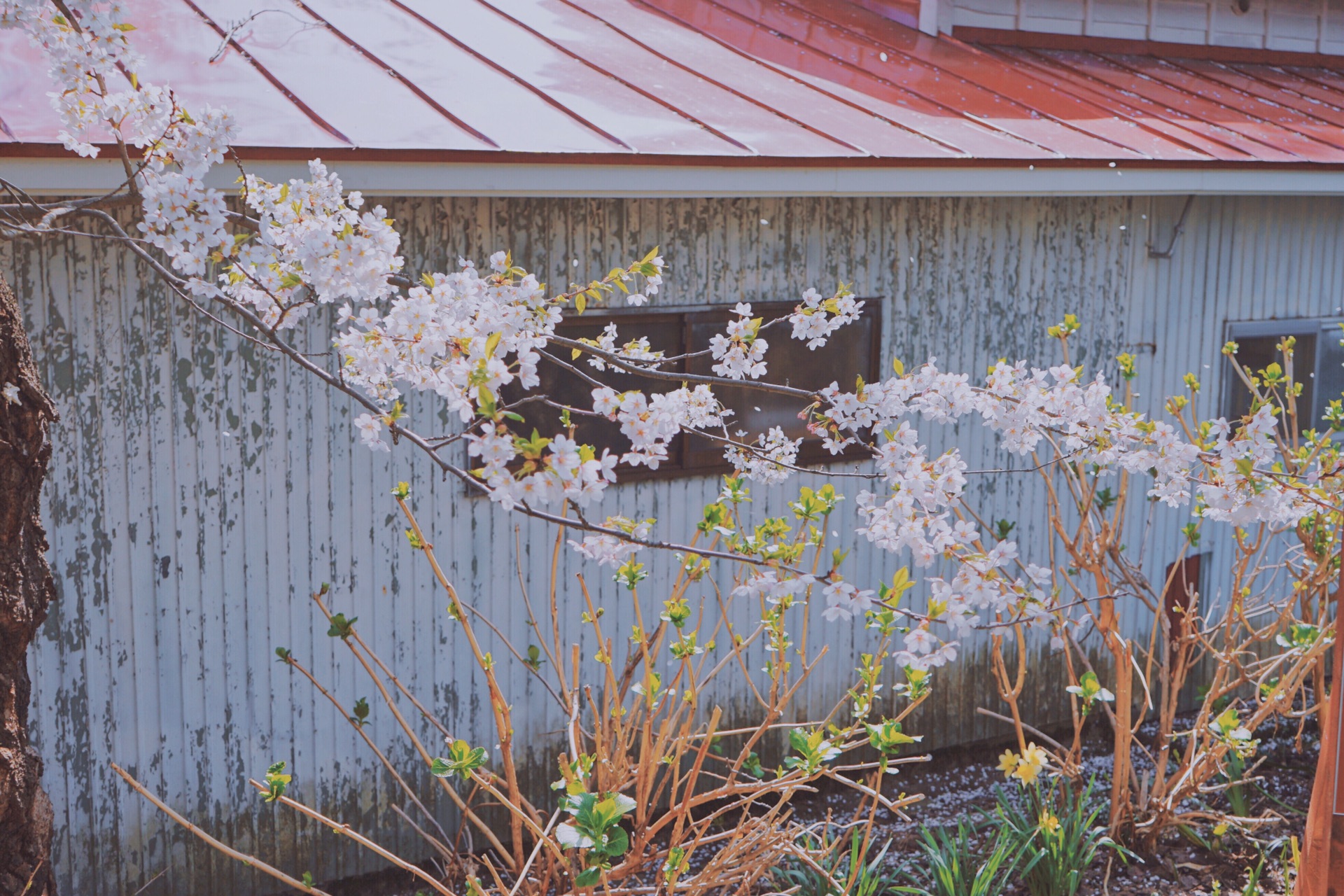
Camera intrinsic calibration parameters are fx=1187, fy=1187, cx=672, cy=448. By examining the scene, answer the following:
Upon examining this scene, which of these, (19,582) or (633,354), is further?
(633,354)

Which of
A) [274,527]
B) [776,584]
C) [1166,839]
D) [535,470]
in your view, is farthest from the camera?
[1166,839]

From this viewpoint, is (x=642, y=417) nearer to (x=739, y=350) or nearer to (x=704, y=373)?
(x=739, y=350)

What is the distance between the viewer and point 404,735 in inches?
167

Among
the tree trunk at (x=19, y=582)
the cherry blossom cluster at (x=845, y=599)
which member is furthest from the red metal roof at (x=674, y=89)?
the cherry blossom cluster at (x=845, y=599)

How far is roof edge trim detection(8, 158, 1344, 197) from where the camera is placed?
3.21 metres

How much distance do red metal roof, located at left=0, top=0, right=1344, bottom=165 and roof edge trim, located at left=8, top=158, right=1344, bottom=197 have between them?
0.05m

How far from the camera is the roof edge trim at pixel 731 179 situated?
3.21 m

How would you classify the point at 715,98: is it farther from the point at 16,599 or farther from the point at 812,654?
the point at 16,599

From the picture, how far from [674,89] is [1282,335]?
3614mm

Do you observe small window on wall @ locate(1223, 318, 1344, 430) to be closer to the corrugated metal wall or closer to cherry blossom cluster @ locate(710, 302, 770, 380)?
the corrugated metal wall

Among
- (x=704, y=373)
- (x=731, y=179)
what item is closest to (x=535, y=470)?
(x=731, y=179)

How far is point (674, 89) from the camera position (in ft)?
14.9

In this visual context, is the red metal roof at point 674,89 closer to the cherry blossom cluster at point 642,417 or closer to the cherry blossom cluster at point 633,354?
the cherry blossom cluster at point 633,354

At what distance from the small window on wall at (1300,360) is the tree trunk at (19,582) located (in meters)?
5.30
